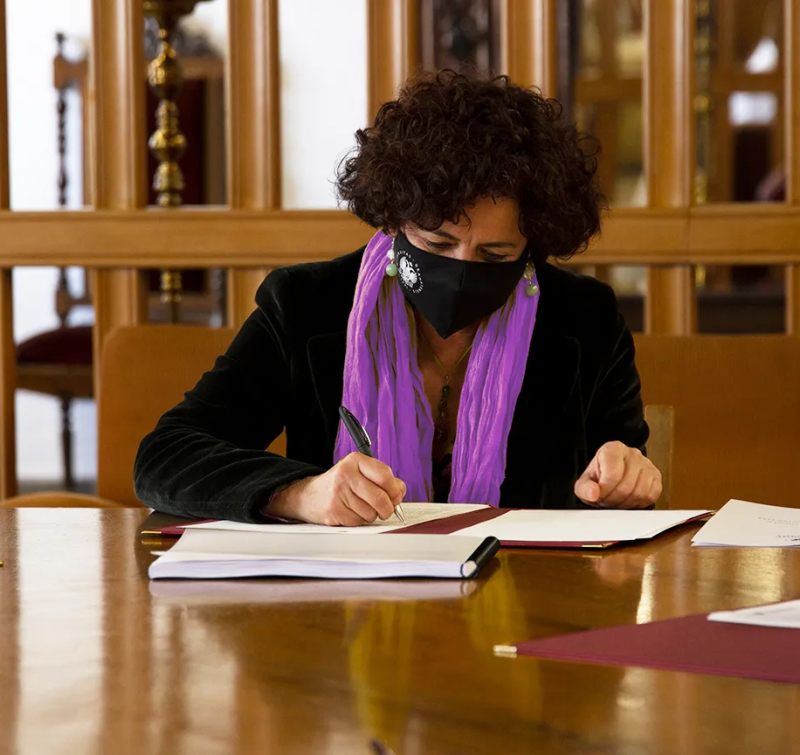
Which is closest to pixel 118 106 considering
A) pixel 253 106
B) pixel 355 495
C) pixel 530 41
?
pixel 253 106

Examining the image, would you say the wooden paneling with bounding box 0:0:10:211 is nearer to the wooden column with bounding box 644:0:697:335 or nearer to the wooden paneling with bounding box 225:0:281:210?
the wooden paneling with bounding box 225:0:281:210

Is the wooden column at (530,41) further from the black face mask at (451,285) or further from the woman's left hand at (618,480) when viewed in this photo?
the woman's left hand at (618,480)

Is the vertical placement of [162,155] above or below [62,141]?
below

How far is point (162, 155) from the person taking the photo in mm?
2777

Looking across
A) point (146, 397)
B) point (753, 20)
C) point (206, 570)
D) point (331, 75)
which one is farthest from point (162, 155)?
point (753, 20)

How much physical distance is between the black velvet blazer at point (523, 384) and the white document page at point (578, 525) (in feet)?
1.22

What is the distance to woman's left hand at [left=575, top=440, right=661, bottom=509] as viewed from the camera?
1450 mm

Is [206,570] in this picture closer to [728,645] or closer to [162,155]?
[728,645]

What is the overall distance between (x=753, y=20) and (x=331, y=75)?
7.72 ft

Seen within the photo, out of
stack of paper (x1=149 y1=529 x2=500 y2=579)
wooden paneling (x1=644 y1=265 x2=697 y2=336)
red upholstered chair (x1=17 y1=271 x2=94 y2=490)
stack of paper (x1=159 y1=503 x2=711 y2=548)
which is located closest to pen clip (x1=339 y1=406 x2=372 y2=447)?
stack of paper (x1=159 y1=503 x2=711 y2=548)

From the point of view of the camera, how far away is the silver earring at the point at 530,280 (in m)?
1.81

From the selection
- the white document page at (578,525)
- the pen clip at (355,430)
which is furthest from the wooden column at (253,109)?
the white document page at (578,525)

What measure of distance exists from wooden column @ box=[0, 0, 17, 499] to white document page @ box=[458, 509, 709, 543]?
1.54m

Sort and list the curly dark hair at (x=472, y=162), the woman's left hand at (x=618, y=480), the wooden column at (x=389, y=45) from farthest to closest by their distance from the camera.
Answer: the wooden column at (x=389, y=45), the curly dark hair at (x=472, y=162), the woman's left hand at (x=618, y=480)
